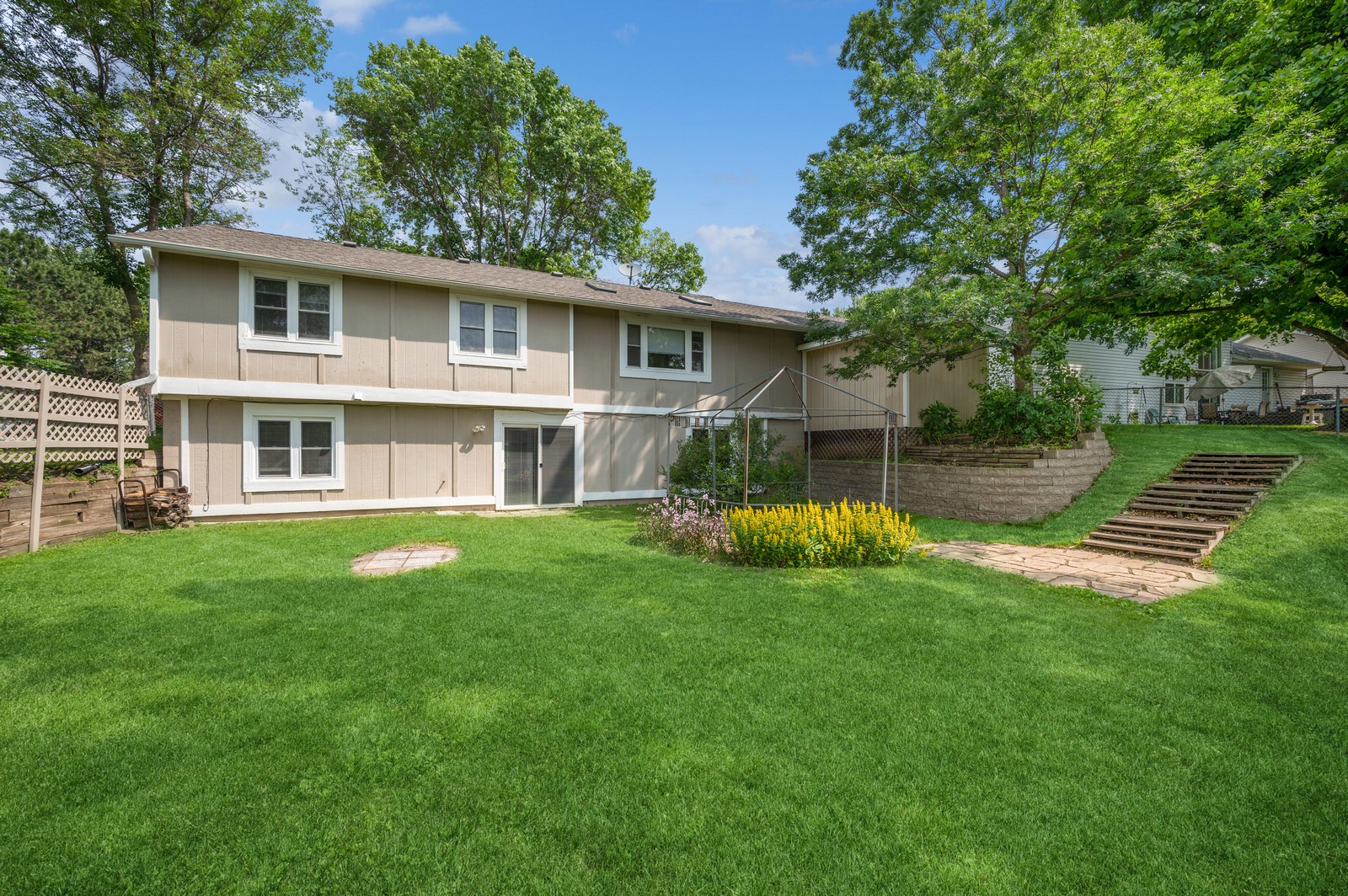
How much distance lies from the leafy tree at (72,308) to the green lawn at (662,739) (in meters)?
33.1

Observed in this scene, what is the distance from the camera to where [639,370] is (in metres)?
12.5

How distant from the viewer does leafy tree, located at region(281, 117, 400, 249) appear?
19344 mm

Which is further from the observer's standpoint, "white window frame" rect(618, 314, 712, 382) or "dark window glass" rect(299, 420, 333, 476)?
"white window frame" rect(618, 314, 712, 382)

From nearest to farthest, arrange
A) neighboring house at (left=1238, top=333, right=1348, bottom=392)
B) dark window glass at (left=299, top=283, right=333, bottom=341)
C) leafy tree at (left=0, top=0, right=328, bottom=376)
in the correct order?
dark window glass at (left=299, top=283, right=333, bottom=341)
leafy tree at (left=0, top=0, right=328, bottom=376)
neighboring house at (left=1238, top=333, right=1348, bottom=392)

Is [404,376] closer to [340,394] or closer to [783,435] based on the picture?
[340,394]

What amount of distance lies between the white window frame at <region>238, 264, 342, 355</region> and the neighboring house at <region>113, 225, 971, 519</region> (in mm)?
25

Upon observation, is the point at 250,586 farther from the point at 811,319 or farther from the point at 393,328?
the point at 811,319

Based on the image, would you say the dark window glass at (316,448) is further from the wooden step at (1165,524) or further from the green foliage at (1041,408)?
the wooden step at (1165,524)

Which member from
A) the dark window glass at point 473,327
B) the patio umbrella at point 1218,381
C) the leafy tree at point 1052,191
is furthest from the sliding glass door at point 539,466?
the patio umbrella at point 1218,381

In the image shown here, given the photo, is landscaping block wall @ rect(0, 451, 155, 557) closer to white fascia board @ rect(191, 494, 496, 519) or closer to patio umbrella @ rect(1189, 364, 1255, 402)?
white fascia board @ rect(191, 494, 496, 519)

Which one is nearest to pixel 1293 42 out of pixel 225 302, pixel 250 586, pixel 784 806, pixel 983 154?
pixel 983 154

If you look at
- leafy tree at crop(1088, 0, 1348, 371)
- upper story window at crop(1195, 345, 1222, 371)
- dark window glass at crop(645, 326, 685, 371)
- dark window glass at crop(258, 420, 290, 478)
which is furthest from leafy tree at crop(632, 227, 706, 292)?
upper story window at crop(1195, 345, 1222, 371)

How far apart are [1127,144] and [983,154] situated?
262 centimetres

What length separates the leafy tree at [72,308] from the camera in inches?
1040
